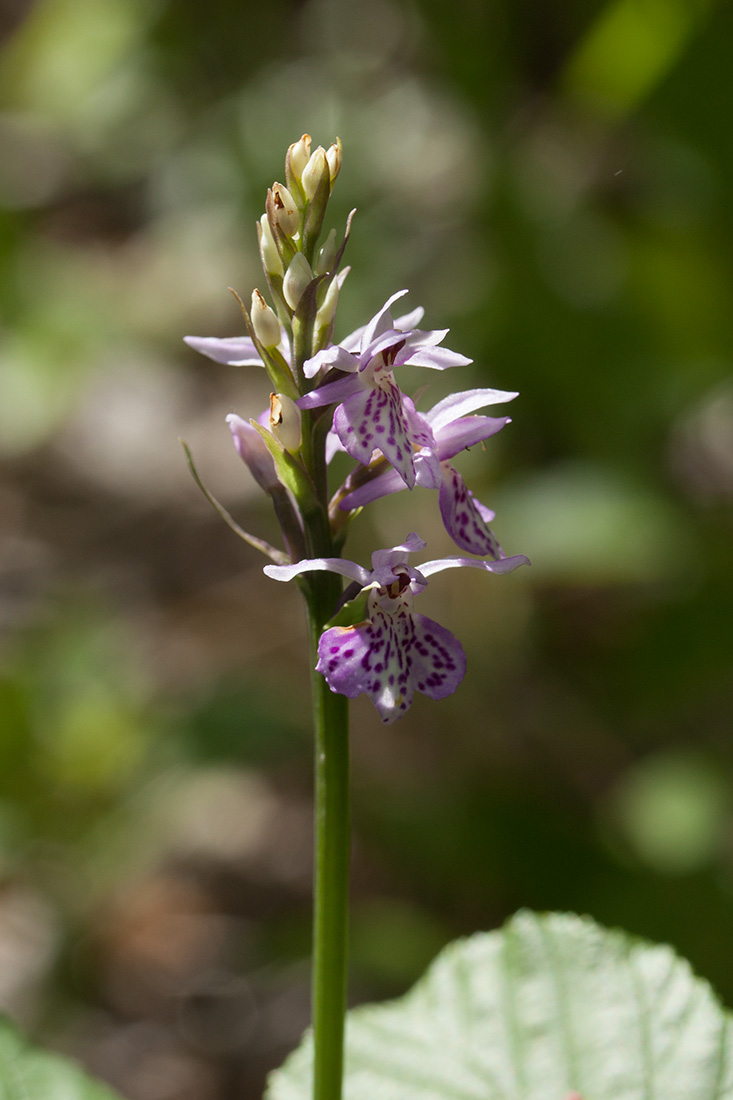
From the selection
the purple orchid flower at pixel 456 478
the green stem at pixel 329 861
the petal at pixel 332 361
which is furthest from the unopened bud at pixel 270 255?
the green stem at pixel 329 861

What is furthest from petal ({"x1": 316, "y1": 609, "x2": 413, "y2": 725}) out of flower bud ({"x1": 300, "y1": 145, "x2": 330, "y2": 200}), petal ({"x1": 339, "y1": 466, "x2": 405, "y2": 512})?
flower bud ({"x1": 300, "y1": 145, "x2": 330, "y2": 200})

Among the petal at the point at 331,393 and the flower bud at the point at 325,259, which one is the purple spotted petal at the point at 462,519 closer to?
the petal at the point at 331,393

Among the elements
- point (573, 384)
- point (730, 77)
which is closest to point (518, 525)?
point (573, 384)

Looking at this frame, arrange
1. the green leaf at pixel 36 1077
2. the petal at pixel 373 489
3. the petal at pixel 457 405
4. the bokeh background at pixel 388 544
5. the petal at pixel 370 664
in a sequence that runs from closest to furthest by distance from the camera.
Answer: the petal at pixel 370 664 → the petal at pixel 373 489 → the petal at pixel 457 405 → the green leaf at pixel 36 1077 → the bokeh background at pixel 388 544

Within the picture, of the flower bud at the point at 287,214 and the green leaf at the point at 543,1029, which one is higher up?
the flower bud at the point at 287,214

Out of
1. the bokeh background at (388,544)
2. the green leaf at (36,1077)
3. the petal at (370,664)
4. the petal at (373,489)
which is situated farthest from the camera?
the bokeh background at (388,544)

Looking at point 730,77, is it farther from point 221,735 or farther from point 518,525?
point 221,735

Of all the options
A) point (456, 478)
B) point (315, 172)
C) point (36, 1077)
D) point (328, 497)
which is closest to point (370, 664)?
point (328, 497)
